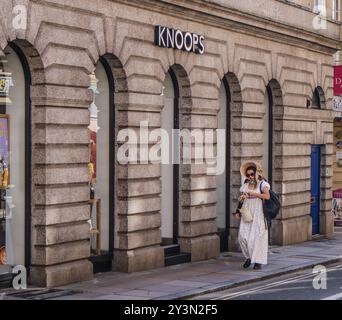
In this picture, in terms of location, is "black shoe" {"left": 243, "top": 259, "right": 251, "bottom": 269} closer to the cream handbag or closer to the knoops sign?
the cream handbag

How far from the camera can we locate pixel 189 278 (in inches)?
712

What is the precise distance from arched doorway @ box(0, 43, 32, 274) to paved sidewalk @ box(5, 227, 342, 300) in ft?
3.78

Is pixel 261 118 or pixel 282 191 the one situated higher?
pixel 261 118

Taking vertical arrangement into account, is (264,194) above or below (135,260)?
above

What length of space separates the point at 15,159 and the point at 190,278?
412cm

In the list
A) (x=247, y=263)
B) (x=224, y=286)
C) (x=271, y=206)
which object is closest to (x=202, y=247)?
(x=247, y=263)

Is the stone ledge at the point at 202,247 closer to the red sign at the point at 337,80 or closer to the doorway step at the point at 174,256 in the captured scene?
the doorway step at the point at 174,256

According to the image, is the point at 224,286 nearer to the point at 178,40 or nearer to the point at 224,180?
the point at 178,40

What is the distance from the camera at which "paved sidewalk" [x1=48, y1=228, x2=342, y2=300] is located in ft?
52.3

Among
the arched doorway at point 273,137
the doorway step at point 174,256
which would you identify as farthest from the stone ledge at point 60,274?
the arched doorway at point 273,137
